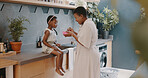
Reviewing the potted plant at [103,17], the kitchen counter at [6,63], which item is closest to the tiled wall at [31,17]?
the kitchen counter at [6,63]

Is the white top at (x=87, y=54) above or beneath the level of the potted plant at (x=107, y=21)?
beneath

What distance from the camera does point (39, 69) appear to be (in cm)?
227

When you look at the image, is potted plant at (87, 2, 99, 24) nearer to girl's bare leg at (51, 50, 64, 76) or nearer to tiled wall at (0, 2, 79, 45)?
tiled wall at (0, 2, 79, 45)

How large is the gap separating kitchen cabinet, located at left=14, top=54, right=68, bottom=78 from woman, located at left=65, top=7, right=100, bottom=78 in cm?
33

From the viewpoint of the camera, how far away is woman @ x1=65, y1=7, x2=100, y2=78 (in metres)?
2.23

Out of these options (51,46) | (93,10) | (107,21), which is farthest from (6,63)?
(107,21)

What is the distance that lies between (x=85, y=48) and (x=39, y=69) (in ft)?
2.02

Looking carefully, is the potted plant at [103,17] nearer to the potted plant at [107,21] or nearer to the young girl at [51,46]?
the potted plant at [107,21]

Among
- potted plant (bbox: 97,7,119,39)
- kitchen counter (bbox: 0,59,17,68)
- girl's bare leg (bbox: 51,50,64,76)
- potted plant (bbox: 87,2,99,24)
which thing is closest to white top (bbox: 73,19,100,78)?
girl's bare leg (bbox: 51,50,64,76)

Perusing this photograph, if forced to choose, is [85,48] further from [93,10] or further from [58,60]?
[93,10]

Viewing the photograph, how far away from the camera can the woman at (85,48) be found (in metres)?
2.23

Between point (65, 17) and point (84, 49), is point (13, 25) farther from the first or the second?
point (65, 17)

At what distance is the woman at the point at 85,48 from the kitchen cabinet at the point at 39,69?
33cm

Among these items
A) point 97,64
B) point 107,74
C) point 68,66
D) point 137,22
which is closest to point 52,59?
point 68,66
